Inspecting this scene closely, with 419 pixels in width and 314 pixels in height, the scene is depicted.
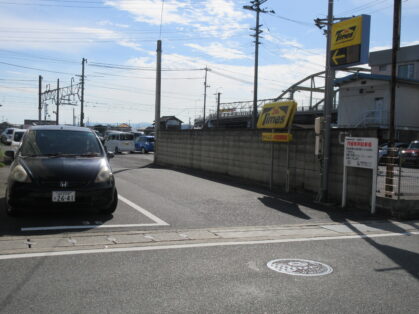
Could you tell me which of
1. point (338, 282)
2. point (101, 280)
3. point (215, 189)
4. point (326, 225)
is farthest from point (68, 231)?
point (215, 189)

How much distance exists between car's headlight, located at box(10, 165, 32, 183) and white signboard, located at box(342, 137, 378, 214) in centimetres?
689

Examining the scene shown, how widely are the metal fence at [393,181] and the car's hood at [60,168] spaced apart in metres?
6.23

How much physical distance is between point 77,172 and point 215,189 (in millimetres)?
5838

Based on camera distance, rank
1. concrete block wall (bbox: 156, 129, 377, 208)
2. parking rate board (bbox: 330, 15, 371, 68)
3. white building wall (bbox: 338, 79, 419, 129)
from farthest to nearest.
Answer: white building wall (bbox: 338, 79, 419, 129), concrete block wall (bbox: 156, 129, 377, 208), parking rate board (bbox: 330, 15, 371, 68)

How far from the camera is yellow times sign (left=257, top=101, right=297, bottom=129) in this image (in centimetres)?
1233

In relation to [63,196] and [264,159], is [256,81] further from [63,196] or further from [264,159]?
[63,196]

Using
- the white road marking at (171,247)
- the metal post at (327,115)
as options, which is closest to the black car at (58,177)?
the white road marking at (171,247)

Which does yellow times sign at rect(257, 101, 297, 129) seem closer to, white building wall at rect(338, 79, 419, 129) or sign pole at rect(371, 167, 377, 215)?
sign pole at rect(371, 167, 377, 215)

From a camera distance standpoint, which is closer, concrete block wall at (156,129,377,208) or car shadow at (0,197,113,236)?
car shadow at (0,197,113,236)

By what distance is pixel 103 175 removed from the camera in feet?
25.0

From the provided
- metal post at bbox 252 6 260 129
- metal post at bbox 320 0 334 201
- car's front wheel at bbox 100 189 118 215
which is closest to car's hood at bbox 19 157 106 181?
car's front wheel at bbox 100 189 118 215

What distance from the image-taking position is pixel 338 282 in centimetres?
467

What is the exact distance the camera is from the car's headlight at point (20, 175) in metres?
7.04

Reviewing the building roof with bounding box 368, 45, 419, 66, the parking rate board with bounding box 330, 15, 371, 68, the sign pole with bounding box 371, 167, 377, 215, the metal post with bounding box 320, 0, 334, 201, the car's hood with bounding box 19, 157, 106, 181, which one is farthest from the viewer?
the building roof with bounding box 368, 45, 419, 66
